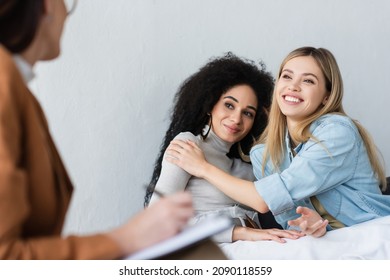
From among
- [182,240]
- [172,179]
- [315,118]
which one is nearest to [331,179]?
[315,118]

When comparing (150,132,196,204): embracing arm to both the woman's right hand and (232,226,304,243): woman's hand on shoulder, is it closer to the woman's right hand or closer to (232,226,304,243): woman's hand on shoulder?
(232,226,304,243): woman's hand on shoulder

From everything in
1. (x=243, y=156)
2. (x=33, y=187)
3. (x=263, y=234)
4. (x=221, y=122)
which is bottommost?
(x=263, y=234)

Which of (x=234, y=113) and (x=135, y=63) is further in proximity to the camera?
(x=135, y=63)

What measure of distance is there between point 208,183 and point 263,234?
9.6 inches

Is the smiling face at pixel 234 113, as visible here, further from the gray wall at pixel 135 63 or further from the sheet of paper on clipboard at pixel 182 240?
the sheet of paper on clipboard at pixel 182 240

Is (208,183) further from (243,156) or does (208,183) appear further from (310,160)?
(310,160)

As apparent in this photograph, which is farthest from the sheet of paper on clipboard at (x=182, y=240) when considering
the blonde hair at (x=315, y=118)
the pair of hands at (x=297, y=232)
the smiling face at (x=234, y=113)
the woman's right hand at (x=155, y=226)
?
the smiling face at (x=234, y=113)

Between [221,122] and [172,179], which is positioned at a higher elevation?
[221,122]

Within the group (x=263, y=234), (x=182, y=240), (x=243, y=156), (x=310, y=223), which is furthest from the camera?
(x=243, y=156)

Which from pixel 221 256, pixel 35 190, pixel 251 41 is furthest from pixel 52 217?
pixel 251 41

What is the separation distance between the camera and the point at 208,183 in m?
1.76

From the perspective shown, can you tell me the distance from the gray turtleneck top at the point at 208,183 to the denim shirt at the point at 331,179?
0.14 metres

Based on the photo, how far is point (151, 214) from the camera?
698 mm
